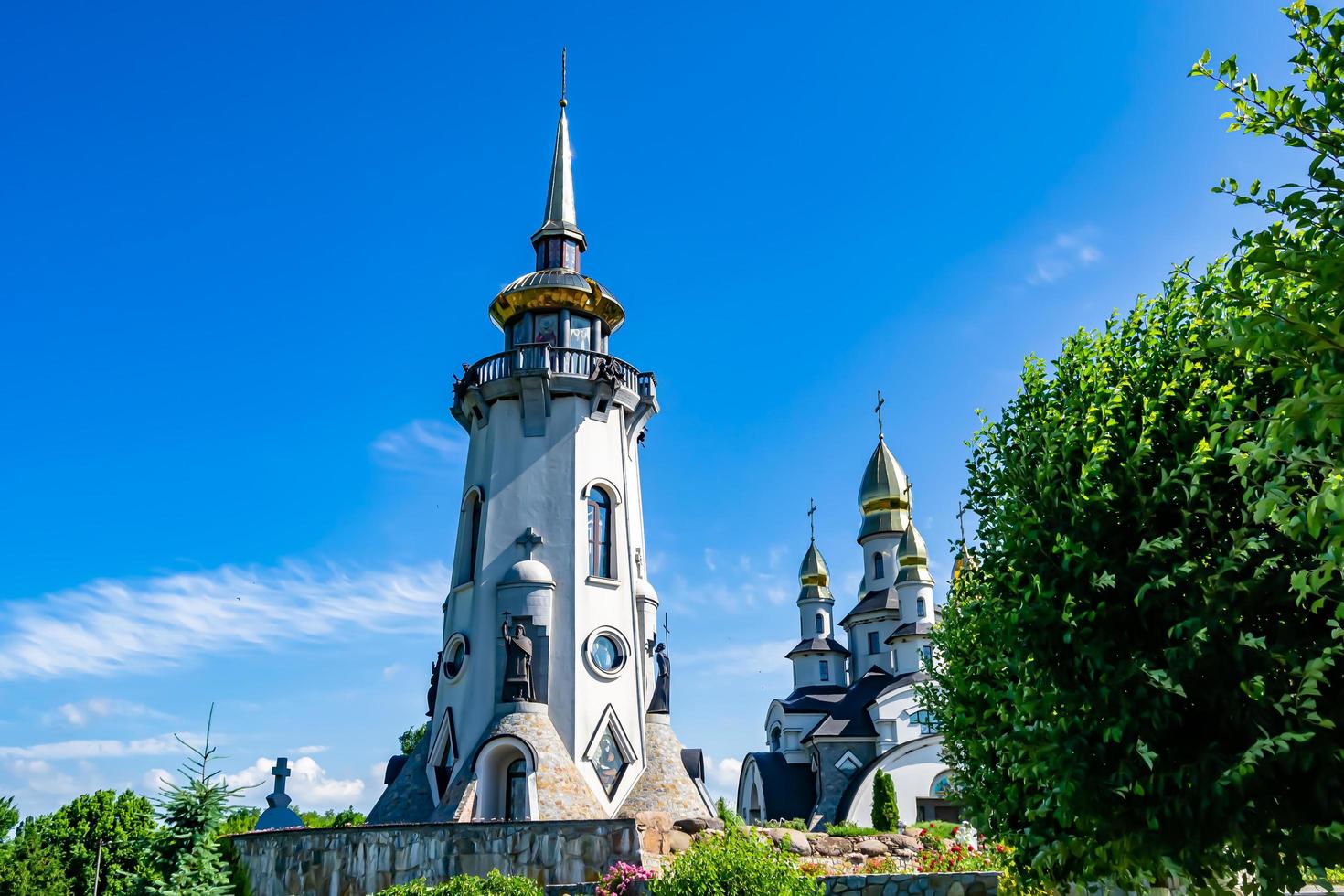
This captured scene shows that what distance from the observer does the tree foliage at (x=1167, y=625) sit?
882 cm

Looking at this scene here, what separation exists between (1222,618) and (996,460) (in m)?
3.40

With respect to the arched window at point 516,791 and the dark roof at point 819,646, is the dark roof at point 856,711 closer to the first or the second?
the dark roof at point 819,646

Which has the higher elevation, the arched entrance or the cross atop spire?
the cross atop spire

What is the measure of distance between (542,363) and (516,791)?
38.3ft

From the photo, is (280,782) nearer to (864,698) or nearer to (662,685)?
(662,685)

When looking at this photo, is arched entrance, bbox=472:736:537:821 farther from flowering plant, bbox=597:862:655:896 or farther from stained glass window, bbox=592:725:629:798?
flowering plant, bbox=597:862:655:896

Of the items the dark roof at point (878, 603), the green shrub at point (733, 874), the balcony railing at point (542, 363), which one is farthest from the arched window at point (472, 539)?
the dark roof at point (878, 603)

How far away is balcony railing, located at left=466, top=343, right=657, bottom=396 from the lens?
28109 millimetres

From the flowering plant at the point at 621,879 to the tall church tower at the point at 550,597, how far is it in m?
8.58

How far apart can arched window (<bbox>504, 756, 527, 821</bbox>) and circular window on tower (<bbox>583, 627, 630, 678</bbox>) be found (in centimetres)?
320

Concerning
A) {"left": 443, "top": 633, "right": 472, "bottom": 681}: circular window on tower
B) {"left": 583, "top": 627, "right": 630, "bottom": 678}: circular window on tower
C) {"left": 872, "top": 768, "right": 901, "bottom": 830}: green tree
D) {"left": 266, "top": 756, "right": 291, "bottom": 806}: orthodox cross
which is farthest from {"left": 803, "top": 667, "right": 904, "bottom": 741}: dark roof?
{"left": 266, "top": 756, "right": 291, "bottom": 806}: orthodox cross

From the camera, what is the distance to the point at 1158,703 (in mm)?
9094

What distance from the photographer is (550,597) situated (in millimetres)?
26047

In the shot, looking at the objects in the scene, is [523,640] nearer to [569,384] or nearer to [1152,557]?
[569,384]
